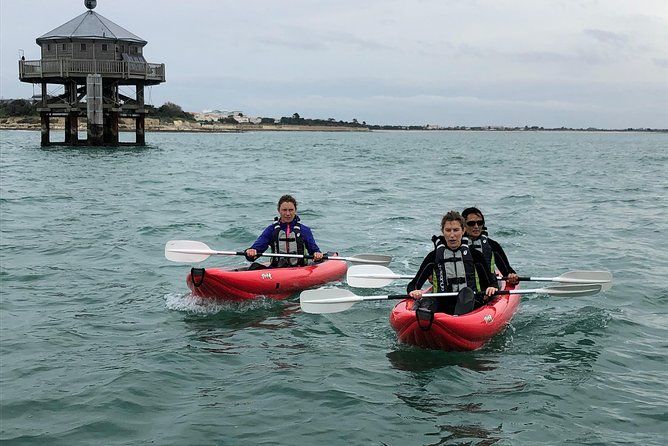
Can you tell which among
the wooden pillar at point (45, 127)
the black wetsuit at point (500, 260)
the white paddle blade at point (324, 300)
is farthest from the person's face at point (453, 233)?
the wooden pillar at point (45, 127)

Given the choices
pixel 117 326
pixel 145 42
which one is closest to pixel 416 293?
pixel 117 326

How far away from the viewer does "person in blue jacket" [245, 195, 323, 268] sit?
11023mm

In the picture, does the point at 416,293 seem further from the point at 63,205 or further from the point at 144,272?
the point at 63,205

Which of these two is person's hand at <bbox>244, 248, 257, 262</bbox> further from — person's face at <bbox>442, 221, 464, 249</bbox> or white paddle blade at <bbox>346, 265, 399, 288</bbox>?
person's face at <bbox>442, 221, 464, 249</bbox>

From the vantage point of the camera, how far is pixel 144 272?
13133 millimetres

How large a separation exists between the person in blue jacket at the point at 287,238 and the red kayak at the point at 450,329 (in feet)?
8.87

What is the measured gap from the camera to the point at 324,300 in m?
9.35

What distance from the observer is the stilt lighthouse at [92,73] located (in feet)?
139

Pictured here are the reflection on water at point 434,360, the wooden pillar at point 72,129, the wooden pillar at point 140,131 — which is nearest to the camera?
the reflection on water at point 434,360

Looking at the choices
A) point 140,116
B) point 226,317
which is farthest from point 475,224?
point 140,116

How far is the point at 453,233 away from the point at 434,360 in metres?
1.44

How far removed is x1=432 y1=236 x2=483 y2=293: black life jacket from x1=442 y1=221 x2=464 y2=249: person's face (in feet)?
0.24

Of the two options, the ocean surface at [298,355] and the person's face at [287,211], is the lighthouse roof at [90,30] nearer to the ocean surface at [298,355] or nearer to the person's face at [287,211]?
the ocean surface at [298,355]

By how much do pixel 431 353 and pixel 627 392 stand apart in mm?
2049
